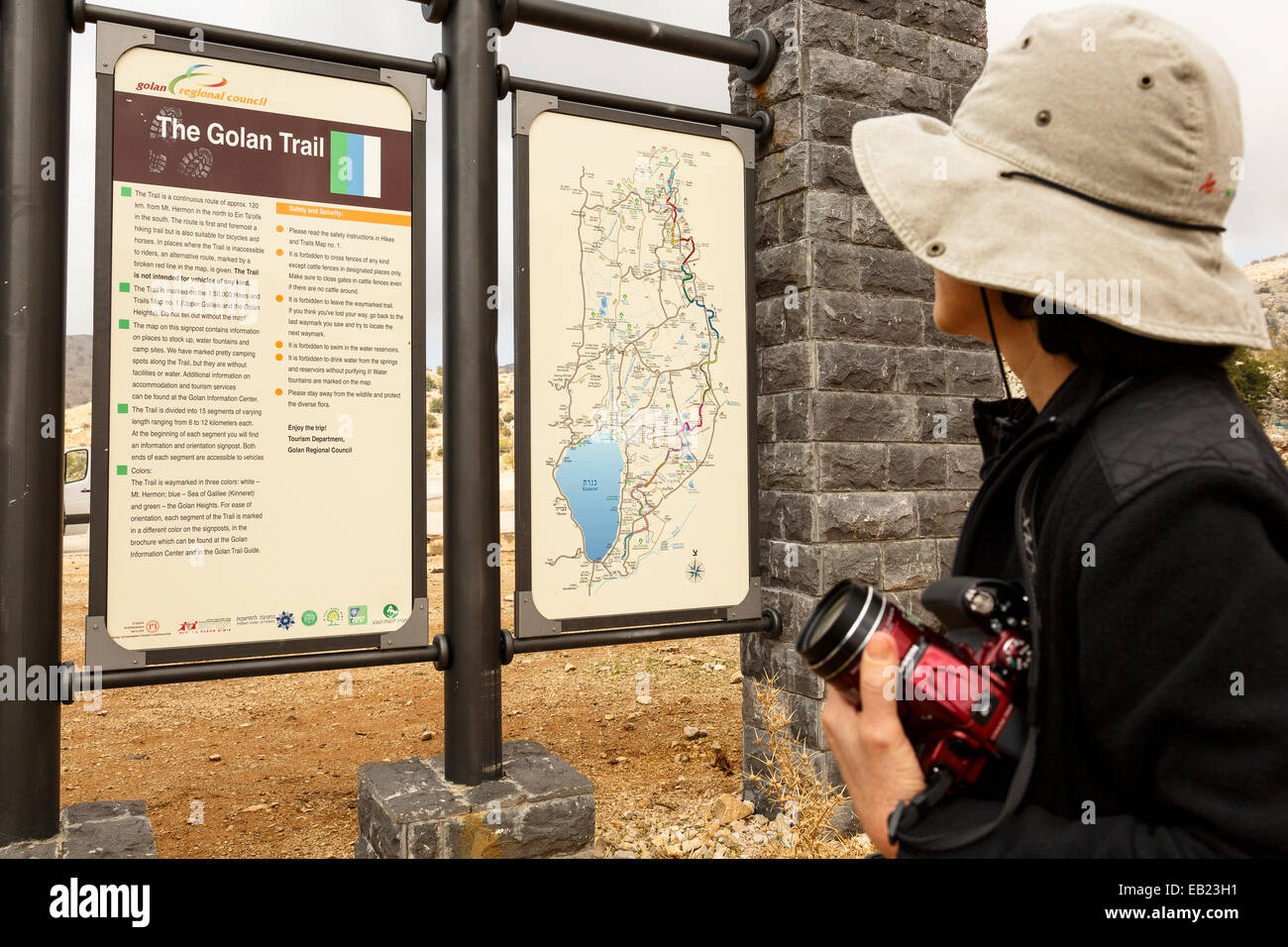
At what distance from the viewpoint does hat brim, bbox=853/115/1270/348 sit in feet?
3.26

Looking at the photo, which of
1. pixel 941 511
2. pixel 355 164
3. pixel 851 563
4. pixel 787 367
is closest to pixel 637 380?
pixel 787 367

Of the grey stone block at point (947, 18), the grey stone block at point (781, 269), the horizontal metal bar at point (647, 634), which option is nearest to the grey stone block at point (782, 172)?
the grey stone block at point (781, 269)

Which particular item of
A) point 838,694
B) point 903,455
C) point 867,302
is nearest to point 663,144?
point 867,302

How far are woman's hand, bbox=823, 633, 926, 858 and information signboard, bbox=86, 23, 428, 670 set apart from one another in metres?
2.27

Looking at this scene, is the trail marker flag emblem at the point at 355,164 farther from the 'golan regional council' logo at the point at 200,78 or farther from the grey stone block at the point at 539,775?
the grey stone block at the point at 539,775

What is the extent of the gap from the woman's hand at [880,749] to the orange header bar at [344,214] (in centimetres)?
256

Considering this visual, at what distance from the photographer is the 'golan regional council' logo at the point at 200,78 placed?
2.82 m

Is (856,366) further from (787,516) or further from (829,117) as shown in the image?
(829,117)

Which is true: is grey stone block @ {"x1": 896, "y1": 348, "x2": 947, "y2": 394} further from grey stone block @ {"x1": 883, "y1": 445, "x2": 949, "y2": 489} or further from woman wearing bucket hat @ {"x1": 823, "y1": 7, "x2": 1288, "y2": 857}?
woman wearing bucket hat @ {"x1": 823, "y1": 7, "x2": 1288, "y2": 857}

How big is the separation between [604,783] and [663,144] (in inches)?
122

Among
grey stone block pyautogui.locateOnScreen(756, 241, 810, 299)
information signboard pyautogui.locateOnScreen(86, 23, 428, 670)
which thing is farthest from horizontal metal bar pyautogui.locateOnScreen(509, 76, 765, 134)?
grey stone block pyautogui.locateOnScreen(756, 241, 810, 299)

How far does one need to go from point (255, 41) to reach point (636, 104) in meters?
1.41

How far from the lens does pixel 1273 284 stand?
47875 mm

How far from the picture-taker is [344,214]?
302cm
